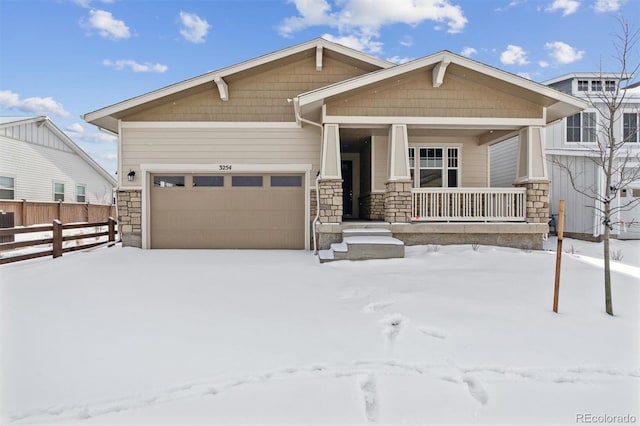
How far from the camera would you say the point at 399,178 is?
8.16m

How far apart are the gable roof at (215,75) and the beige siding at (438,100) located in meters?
1.84

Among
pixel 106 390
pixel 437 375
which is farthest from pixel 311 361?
pixel 106 390

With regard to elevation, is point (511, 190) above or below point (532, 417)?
above

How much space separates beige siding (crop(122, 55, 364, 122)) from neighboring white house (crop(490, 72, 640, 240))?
8909 mm

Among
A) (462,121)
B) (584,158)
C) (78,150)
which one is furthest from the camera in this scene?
(78,150)

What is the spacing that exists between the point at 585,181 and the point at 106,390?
14.5m

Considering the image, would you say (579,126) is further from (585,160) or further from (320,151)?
(320,151)

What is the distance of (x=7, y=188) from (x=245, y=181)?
14.2 metres

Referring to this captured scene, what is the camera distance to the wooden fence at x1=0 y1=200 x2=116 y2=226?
50.1ft

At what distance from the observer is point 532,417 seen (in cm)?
231

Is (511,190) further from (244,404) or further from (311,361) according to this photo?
(244,404)

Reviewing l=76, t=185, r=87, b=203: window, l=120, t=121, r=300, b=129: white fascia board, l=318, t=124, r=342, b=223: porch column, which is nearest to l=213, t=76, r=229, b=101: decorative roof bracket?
l=120, t=121, r=300, b=129: white fascia board

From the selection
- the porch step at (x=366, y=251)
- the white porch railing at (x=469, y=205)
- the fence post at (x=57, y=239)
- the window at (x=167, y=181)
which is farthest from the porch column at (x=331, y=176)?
the fence post at (x=57, y=239)

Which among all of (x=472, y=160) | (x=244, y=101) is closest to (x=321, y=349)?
(x=244, y=101)
